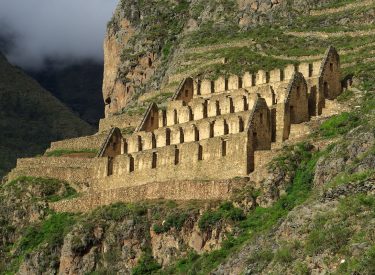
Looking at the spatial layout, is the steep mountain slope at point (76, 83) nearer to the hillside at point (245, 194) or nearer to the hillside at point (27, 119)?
the hillside at point (27, 119)

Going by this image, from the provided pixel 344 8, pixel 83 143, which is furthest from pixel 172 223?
pixel 344 8

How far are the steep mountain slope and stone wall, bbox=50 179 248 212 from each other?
270 ft

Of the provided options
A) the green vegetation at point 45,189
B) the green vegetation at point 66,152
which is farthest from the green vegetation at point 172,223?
the green vegetation at point 66,152

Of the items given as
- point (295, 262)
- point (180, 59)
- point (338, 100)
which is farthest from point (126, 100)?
point (295, 262)

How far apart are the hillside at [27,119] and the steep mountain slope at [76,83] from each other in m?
12.8

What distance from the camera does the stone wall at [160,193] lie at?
6350 centimetres

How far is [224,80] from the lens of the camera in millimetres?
80938

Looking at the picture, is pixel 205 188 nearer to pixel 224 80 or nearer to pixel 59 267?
pixel 59 267

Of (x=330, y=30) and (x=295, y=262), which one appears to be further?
(x=330, y=30)

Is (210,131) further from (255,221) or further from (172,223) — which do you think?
(255,221)

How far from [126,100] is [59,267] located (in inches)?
1709

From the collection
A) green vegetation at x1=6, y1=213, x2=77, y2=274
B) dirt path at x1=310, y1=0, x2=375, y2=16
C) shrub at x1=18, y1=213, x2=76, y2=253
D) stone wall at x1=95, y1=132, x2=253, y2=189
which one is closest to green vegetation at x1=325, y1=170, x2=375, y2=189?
stone wall at x1=95, y1=132, x2=253, y2=189

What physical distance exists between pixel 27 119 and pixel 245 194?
248ft

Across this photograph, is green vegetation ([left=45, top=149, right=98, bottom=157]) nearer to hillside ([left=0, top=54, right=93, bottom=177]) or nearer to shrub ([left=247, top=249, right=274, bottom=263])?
hillside ([left=0, top=54, right=93, bottom=177])
